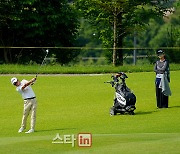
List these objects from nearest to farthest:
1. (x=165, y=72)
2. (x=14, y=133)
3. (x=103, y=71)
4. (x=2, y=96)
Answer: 1. (x=14, y=133)
2. (x=165, y=72)
3. (x=2, y=96)
4. (x=103, y=71)

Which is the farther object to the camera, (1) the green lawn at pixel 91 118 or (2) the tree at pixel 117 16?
(2) the tree at pixel 117 16

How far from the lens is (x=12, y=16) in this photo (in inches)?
1961

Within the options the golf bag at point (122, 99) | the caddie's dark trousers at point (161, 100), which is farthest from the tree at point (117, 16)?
the golf bag at point (122, 99)


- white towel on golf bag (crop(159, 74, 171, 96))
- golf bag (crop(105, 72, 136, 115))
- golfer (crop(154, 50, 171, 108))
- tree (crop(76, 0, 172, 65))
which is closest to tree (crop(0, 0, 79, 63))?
tree (crop(76, 0, 172, 65))

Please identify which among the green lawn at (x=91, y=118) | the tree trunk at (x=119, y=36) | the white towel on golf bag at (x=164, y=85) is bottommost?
the green lawn at (x=91, y=118)

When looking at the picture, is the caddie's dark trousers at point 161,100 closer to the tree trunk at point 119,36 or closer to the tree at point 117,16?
the tree at point 117,16

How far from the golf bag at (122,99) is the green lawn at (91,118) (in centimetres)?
28

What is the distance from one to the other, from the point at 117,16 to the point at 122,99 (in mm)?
23977

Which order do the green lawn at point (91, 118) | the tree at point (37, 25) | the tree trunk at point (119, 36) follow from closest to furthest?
the green lawn at point (91, 118), the tree trunk at point (119, 36), the tree at point (37, 25)

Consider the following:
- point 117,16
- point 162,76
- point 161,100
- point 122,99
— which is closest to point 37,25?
point 117,16

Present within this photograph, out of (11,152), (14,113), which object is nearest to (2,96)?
(14,113)

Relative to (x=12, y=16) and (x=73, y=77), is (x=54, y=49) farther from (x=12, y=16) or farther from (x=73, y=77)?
(x=73, y=77)

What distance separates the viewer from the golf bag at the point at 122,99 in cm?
2630

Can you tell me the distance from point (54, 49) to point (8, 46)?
9.69 ft
